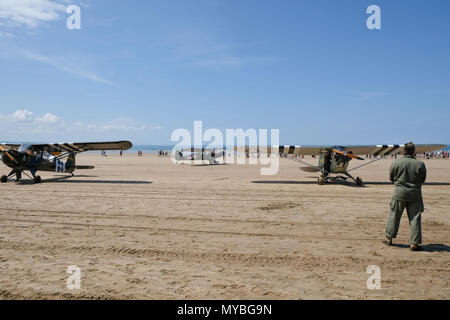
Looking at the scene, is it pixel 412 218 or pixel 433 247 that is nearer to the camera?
pixel 412 218

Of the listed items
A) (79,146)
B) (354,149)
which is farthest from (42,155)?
(354,149)

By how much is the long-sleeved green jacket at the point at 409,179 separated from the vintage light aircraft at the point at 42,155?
559 inches

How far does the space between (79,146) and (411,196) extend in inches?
707

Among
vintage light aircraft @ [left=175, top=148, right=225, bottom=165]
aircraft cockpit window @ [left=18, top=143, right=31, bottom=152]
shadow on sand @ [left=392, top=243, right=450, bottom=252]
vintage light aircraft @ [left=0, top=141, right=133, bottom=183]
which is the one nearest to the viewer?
shadow on sand @ [left=392, top=243, right=450, bottom=252]

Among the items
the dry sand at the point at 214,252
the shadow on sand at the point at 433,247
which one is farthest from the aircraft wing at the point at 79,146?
the shadow on sand at the point at 433,247

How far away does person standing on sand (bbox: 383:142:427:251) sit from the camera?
494cm

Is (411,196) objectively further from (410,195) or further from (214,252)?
(214,252)

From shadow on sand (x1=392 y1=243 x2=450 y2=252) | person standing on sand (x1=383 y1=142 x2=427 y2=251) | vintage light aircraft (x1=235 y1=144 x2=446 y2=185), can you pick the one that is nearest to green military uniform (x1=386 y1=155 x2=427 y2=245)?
person standing on sand (x1=383 y1=142 x2=427 y2=251)

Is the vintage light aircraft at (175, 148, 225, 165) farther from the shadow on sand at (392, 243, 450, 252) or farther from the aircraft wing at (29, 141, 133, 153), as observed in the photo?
the shadow on sand at (392, 243, 450, 252)

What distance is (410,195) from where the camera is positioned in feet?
16.2

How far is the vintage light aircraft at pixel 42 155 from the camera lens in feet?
47.5

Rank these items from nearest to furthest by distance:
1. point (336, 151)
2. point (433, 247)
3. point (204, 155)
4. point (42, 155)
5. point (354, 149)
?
point (433, 247)
point (336, 151)
point (42, 155)
point (354, 149)
point (204, 155)

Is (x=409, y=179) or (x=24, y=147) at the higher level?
(x=24, y=147)
